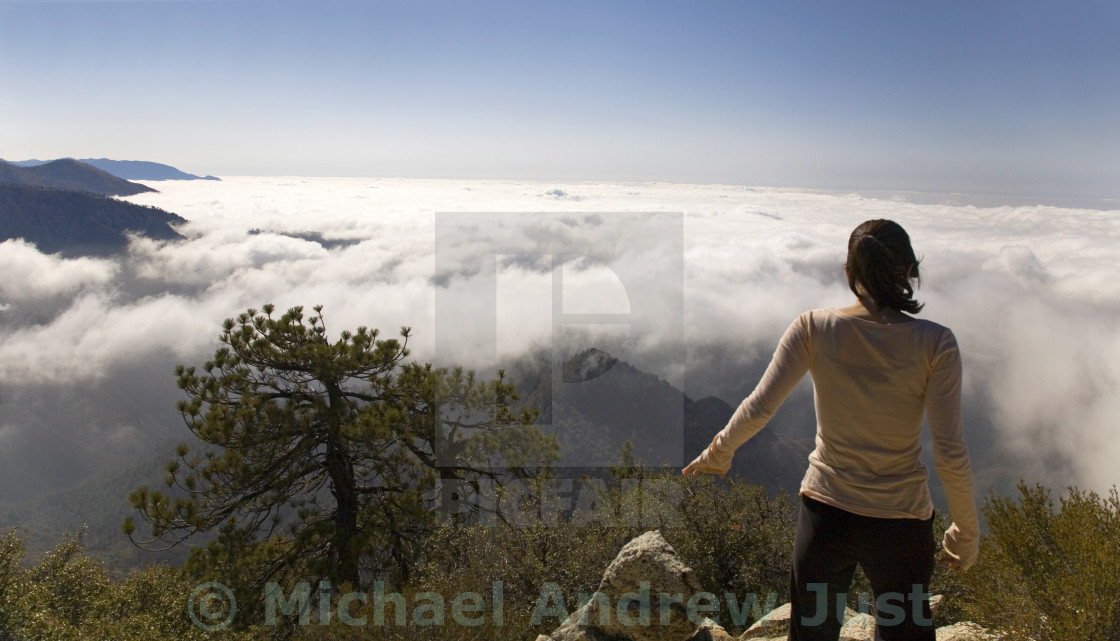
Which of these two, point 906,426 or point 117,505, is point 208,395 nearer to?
point 906,426

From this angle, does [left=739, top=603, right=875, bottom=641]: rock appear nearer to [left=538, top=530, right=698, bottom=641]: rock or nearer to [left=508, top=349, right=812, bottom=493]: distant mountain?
[left=538, top=530, right=698, bottom=641]: rock

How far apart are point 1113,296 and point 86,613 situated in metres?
263

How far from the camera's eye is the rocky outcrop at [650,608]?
13.8ft

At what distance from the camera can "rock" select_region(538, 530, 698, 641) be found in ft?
13.8

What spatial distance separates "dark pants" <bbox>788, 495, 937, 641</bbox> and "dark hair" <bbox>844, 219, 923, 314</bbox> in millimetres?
830

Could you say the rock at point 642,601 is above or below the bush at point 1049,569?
below

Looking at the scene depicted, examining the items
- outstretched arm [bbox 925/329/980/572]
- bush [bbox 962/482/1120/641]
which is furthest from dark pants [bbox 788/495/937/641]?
bush [bbox 962/482/1120/641]

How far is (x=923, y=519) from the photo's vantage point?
2229 mm

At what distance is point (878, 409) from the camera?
216cm

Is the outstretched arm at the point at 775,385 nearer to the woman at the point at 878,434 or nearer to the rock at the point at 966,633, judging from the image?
the woman at the point at 878,434

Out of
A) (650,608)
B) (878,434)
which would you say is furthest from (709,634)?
(878,434)

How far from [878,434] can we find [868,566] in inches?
20.9

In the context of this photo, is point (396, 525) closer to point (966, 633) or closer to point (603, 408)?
point (603, 408)

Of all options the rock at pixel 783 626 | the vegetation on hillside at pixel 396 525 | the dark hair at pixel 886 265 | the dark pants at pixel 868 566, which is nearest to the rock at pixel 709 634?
the rock at pixel 783 626
